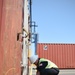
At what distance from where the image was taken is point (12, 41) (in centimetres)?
308

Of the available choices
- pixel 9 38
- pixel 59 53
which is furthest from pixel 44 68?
pixel 59 53

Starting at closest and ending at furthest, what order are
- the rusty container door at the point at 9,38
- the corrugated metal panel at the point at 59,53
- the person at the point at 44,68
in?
the rusty container door at the point at 9,38
the person at the point at 44,68
the corrugated metal panel at the point at 59,53

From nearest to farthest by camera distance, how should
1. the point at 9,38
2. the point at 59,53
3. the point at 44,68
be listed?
the point at 9,38 → the point at 44,68 → the point at 59,53

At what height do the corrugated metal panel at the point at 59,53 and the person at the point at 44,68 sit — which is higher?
the person at the point at 44,68

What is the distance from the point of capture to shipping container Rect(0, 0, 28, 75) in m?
2.97

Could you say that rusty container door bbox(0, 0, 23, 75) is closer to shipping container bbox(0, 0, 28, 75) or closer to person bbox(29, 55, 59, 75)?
shipping container bbox(0, 0, 28, 75)

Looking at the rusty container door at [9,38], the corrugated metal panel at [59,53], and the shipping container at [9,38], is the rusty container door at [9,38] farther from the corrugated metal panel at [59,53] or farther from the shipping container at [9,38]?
the corrugated metal panel at [59,53]

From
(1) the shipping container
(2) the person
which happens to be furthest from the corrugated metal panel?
(1) the shipping container

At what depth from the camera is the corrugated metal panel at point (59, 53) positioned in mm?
28116

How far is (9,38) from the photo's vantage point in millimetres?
3045

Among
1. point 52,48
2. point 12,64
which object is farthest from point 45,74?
point 52,48

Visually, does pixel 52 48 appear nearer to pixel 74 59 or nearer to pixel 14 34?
pixel 74 59

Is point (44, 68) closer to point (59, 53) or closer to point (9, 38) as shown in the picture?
point (9, 38)

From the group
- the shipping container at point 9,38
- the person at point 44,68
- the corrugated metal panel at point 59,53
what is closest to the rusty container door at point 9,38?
the shipping container at point 9,38
